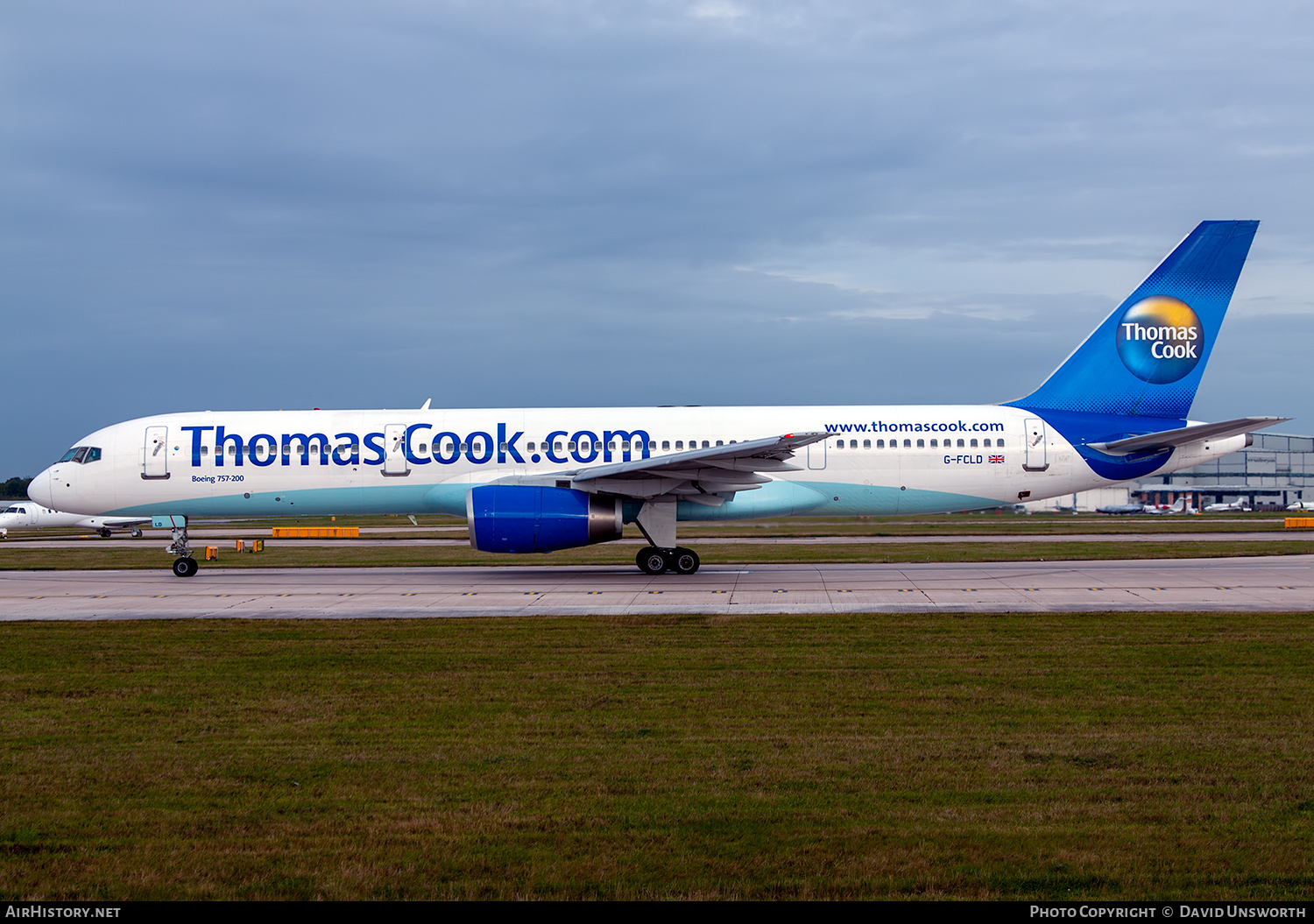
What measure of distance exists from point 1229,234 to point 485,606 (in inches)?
786

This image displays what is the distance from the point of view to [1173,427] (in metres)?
25.2

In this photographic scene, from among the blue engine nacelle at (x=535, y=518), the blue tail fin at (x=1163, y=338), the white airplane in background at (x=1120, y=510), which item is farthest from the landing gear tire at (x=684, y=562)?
the white airplane in background at (x=1120, y=510)

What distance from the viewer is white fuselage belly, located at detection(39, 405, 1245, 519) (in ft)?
81.0

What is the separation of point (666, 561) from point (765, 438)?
377 cm

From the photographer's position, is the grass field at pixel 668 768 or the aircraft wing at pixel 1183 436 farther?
the aircraft wing at pixel 1183 436

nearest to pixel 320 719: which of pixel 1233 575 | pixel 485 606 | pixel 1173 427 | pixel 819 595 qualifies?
pixel 485 606

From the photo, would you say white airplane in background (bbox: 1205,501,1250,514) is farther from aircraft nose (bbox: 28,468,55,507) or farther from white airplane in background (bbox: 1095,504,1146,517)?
aircraft nose (bbox: 28,468,55,507)

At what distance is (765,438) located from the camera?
24.3 metres

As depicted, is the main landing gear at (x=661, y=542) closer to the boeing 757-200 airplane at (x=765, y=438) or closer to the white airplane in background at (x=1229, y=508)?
the boeing 757-200 airplane at (x=765, y=438)

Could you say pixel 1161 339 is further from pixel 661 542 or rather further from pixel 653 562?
pixel 653 562

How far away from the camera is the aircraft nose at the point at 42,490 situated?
25484 millimetres

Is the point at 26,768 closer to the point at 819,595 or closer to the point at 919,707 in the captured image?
the point at 919,707

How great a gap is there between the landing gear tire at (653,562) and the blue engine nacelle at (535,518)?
146 cm

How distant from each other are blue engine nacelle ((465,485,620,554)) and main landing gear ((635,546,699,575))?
1.47 m
